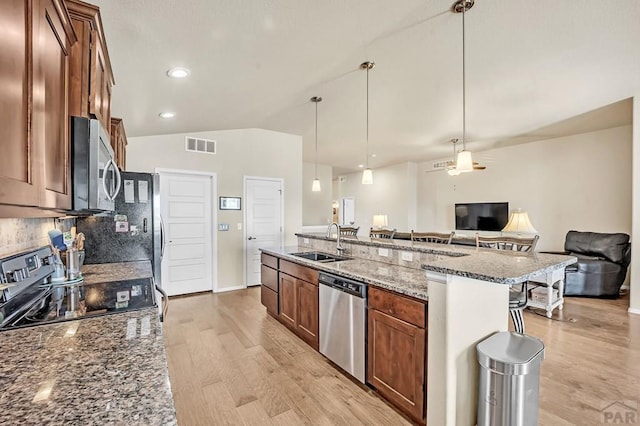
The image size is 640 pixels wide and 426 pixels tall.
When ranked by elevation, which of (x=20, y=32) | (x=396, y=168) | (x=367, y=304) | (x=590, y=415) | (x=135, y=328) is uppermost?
(x=396, y=168)

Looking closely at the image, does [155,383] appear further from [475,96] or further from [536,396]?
[475,96]

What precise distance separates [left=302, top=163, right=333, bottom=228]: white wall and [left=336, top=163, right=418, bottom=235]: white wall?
163 centimetres

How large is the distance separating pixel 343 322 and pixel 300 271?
32.4 inches

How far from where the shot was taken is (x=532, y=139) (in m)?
6.17

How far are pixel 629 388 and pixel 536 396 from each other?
1.43 metres

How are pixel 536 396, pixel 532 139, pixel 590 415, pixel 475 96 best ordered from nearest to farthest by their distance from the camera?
pixel 536 396
pixel 590 415
pixel 475 96
pixel 532 139

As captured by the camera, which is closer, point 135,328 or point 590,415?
point 135,328

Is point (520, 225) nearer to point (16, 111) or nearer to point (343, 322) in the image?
point (343, 322)

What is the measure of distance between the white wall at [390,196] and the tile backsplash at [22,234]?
7.66 metres

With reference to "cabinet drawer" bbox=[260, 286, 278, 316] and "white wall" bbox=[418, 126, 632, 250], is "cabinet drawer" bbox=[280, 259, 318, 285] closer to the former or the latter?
"cabinet drawer" bbox=[260, 286, 278, 316]

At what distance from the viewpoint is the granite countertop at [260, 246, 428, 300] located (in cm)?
197

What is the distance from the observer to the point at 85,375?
0.82 meters

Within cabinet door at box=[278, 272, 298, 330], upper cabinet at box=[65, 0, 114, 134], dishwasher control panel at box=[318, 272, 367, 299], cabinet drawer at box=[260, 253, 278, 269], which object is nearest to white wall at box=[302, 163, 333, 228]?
cabinet drawer at box=[260, 253, 278, 269]

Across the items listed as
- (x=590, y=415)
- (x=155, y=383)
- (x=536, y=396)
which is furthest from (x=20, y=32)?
(x=590, y=415)
